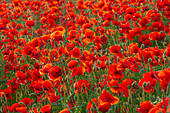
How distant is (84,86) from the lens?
1.39m

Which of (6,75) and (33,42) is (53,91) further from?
(6,75)

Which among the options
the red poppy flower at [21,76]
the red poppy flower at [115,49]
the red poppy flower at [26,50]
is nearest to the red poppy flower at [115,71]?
the red poppy flower at [115,49]

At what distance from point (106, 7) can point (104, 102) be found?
7.08 feet

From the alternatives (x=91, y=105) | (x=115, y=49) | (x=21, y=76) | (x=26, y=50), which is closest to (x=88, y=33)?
(x=115, y=49)

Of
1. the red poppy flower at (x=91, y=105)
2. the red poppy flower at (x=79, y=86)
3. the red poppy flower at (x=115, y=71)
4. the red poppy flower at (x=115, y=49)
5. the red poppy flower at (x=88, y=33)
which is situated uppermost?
the red poppy flower at (x=88, y=33)

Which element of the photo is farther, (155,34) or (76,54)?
(155,34)

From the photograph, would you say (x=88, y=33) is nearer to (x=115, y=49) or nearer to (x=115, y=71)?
(x=115, y=49)

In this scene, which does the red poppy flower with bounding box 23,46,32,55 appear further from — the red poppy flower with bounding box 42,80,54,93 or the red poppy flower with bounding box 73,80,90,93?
the red poppy flower with bounding box 73,80,90,93

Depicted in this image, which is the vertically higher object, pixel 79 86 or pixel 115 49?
pixel 115 49

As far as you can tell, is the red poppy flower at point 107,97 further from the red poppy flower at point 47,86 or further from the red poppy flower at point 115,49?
the red poppy flower at point 115,49

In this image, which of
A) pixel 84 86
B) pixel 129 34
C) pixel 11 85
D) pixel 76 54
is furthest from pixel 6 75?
pixel 129 34

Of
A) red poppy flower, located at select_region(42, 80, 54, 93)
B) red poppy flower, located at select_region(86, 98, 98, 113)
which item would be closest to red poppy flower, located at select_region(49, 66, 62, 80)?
red poppy flower, located at select_region(42, 80, 54, 93)

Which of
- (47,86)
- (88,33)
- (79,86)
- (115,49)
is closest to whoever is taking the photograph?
(79,86)

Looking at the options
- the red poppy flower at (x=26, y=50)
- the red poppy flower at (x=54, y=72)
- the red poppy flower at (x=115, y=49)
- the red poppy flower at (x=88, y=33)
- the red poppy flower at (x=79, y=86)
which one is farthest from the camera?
the red poppy flower at (x=88, y=33)
